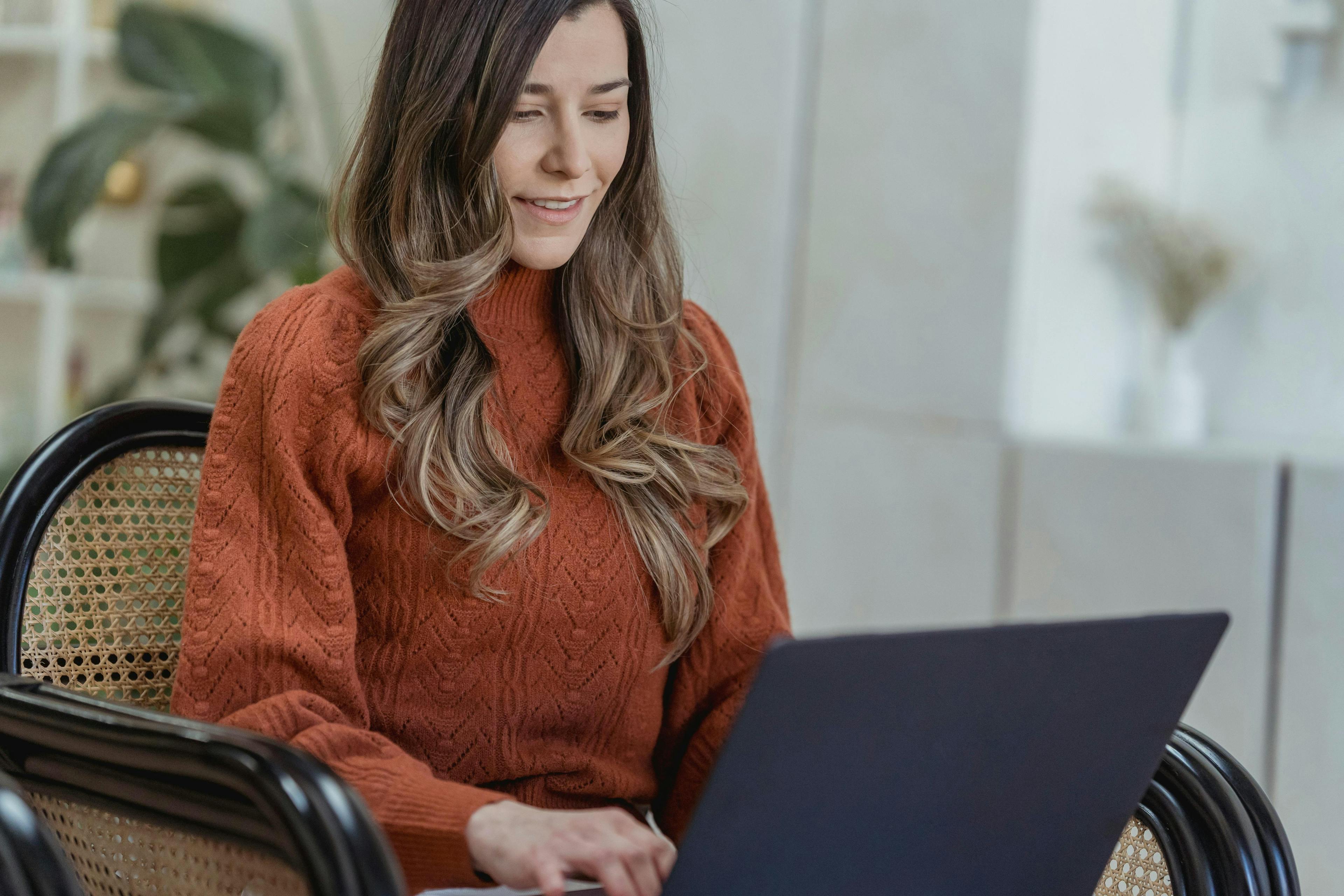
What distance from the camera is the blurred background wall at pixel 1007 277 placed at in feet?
8.19

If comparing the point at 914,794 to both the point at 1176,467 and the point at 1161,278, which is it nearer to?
the point at 1176,467

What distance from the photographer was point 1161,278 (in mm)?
2662

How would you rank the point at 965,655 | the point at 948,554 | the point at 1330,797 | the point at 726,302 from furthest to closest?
the point at 726,302 < the point at 948,554 < the point at 1330,797 < the point at 965,655

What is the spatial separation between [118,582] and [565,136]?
1.82 ft

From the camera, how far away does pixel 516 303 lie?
122 cm

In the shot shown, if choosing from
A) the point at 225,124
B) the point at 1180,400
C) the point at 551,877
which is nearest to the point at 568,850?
the point at 551,877

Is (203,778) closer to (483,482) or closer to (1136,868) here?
(483,482)

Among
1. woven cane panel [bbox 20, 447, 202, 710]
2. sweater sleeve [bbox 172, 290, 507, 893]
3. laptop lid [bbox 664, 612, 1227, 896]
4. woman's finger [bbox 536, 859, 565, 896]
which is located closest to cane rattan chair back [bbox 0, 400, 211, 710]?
woven cane panel [bbox 20, 447, 202, 710]

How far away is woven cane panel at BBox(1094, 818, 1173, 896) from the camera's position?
1.01 meters

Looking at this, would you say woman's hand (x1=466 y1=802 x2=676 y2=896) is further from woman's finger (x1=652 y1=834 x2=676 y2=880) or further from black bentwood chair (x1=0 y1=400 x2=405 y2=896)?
black bentwood chair (x1=0 y1=400 x2=405 y2=896)

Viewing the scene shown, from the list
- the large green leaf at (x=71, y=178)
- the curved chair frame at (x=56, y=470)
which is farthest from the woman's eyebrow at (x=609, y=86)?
the large green leaf at (x=71, y=178)

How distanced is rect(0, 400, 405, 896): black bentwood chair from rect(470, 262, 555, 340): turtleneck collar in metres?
0.28

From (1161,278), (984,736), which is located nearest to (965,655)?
(984,736)

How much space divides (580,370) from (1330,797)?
155cm
